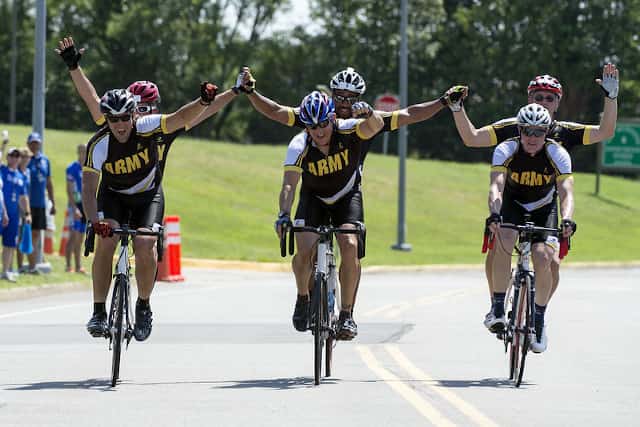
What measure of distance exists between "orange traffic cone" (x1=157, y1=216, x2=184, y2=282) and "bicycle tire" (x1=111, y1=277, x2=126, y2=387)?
1385 centimetres

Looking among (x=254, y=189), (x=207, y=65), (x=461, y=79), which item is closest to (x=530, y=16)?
(x=461, y=79)

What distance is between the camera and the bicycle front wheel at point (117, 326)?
35.1ft

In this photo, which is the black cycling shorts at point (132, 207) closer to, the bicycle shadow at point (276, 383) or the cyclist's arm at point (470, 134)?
the bicycle shadow at point (276, 383)

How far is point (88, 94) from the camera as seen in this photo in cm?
1211

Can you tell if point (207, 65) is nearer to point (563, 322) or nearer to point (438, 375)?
point (563, 322)

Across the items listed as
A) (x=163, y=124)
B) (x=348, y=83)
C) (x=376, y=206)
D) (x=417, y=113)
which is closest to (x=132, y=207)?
(x=163, y=124)

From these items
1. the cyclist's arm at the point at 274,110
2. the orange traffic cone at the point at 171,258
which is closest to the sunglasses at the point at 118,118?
the cyclist's arm at the point at 274,110

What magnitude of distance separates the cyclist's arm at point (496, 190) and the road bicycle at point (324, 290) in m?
1.01

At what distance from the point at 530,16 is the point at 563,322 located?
62.9 m

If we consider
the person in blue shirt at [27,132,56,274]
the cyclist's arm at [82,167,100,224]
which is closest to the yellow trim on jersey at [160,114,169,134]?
the cyclist's arm at [82,167,100,224]

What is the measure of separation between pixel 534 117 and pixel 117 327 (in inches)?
138

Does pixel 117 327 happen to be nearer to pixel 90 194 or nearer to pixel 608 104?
pixel 90 194

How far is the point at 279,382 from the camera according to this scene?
36.2ft

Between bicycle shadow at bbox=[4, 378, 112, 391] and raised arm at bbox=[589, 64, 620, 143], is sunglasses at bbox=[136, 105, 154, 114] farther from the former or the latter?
raised arm at bbox=[589, 64, 620, 143]
